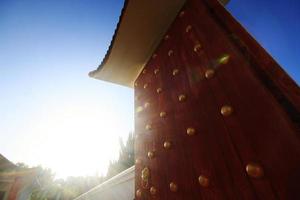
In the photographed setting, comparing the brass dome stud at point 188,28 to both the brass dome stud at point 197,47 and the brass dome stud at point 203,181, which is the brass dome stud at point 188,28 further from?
the brass dome stud at point 203,181

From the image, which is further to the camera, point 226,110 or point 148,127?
point 148,127

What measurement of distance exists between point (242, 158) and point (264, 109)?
18 centimetres

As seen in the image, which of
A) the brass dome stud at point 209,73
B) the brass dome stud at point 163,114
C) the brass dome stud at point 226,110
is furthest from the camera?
the brass dome stud at point 163,114

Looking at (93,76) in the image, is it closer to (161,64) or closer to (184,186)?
(161,64)

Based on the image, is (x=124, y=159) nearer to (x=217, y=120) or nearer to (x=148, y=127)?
(x=148, y=127)

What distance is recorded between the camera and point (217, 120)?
0.72 meters

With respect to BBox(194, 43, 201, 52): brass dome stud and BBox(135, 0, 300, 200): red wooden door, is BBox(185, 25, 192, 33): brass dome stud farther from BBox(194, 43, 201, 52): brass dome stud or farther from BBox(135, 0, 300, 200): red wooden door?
BBox(194, 43, 201, 52): brass dome stud

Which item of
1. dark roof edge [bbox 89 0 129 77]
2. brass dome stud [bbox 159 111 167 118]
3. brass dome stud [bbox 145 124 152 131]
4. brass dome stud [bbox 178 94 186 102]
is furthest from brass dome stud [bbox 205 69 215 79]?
dark roof edge [bbox 89 0 129 77]

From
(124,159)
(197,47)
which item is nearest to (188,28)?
(197,47)

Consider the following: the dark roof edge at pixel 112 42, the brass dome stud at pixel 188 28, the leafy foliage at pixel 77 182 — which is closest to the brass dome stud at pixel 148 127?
the brass dome stud at pixel 188 28

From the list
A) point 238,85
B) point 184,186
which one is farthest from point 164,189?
point 238,85

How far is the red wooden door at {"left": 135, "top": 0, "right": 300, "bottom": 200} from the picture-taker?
506mm

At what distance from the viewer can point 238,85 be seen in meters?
0.68

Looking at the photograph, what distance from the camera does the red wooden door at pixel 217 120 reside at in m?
0.51
